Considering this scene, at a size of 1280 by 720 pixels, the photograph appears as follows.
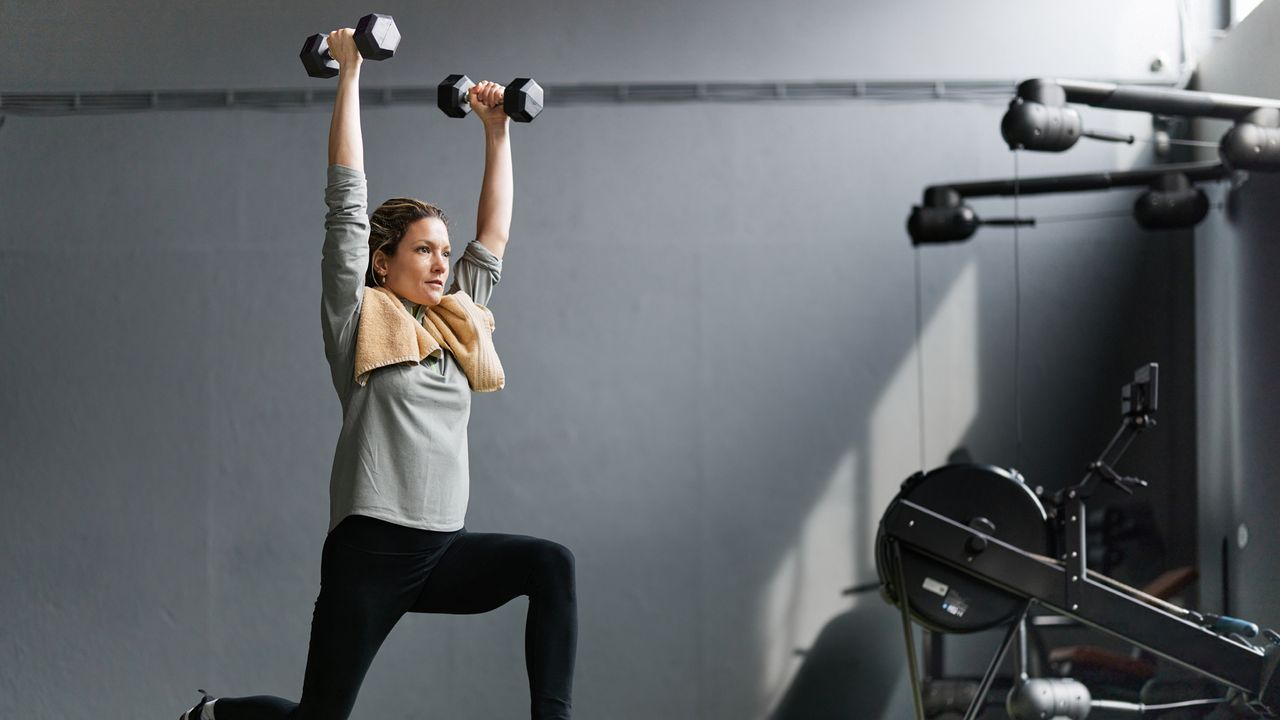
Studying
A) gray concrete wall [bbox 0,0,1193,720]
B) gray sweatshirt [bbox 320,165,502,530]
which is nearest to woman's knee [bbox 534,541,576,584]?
gray sweatshirt [bbox 320,165,502,530]

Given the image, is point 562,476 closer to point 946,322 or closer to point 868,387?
point 868,387

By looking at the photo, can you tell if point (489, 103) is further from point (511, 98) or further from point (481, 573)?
point (481, 573)

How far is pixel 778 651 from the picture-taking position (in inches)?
163

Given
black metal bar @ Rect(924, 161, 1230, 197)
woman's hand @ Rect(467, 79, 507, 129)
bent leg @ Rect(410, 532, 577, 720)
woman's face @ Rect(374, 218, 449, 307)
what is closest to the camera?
bent leg @ Rect(410, 532, 577, 720)

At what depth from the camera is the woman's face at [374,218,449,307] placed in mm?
2338

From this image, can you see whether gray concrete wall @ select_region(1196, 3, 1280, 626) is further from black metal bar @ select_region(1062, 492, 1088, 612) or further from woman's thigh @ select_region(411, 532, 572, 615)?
woman's thigh @ select_region(411, 532, 572, 615)

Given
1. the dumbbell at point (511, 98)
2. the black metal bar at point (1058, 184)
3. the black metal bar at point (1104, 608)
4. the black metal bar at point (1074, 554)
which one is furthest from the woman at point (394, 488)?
the black metal bar at point (1058, 184)

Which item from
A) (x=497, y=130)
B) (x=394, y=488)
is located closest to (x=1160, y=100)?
(x=497, y=130)

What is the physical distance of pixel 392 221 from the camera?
2.38 metres

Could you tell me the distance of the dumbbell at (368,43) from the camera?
7.07 ft

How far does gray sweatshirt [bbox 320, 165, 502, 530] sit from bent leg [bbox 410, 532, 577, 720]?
76 mm

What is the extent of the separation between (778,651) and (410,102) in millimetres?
2176

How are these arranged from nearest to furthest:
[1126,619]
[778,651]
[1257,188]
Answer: [1126,619] → [1257,188] → [778,651]

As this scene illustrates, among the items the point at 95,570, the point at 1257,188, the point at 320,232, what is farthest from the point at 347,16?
the point at 1257,188
